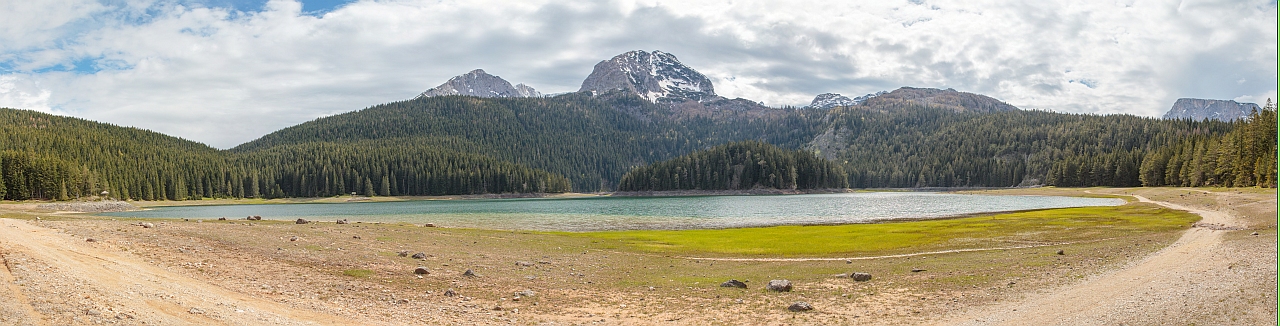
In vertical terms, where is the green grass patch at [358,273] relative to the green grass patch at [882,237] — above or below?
above

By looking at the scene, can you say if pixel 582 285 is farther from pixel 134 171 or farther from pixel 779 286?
pixel 134 171

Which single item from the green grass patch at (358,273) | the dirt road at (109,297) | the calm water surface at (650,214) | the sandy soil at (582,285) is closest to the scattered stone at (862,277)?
the sandy soil at (582,285)

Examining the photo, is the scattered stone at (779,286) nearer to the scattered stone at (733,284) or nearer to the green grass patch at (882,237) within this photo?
the scattered stone at (733,284)

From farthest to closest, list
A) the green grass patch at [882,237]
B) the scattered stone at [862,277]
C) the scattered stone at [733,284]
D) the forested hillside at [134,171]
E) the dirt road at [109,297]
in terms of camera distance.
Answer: the forested hillside at [134,171] → the green grass patch at [882,237] → the scattered stone at [862,277] → the scattered stone at [733,284] → the dirt road at [109,297]

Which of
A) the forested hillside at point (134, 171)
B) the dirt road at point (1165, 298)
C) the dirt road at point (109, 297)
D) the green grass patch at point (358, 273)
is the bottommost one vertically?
the dirt road at point (1165, 298)

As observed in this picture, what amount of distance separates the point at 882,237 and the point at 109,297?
37873mm

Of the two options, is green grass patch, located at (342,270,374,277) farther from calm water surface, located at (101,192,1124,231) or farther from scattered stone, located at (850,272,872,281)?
calm water surface, located at (101,192,1124,231)

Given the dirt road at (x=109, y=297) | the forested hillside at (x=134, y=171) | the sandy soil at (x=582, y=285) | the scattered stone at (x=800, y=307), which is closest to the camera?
the dirt road at (x=109, y=297)

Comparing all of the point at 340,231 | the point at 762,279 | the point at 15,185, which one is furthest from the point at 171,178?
the point at 762,279

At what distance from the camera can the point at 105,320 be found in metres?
11.3

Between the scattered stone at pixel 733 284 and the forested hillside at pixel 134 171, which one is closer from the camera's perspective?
the scattered stone at pixel 733 284

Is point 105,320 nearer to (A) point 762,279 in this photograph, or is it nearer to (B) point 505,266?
(B) point 505,266

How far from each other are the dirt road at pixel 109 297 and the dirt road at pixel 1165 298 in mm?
15180

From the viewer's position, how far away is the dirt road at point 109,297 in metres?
11.6
